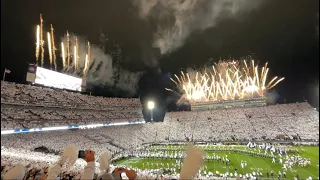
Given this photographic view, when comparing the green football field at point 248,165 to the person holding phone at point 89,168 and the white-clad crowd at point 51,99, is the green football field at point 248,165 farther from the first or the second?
the person holding phone at point 89,168

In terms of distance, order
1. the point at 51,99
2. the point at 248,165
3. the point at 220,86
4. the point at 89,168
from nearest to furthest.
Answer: the point at 89,168, the point at 248,165, the point at 51,99, the point at 220,86

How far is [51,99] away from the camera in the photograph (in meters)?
18.2

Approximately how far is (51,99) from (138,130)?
10.4 metres

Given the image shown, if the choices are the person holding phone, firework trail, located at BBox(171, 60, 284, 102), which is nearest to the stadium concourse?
firework trail, located at BBox(171, 60, 284, 102)

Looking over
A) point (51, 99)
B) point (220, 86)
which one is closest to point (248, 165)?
point (51, 99)

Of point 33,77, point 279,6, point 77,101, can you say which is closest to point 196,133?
point 77,101

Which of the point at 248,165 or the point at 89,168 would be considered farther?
the point at 248,165

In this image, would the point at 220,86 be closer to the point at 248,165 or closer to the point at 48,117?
the point at 248,165

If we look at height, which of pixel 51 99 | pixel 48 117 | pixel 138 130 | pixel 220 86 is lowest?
pixel 138 130

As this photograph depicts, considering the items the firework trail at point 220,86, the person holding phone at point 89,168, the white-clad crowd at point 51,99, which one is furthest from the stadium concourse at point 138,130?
the person holding phone at point 89,168

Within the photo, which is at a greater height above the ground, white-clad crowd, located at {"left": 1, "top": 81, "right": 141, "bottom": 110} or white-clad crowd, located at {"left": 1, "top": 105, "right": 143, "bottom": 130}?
white-clad crowd, located at {"left": 1, "top": 81, "right": 141, "bottom": 110}

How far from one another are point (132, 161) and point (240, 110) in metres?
18.1

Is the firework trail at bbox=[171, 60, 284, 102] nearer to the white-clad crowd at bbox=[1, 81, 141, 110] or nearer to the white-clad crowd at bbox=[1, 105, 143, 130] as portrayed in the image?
the white-clad crowd at bbox=[1, 81, 141, 110]

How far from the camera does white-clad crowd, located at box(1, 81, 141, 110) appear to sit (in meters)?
14.7
